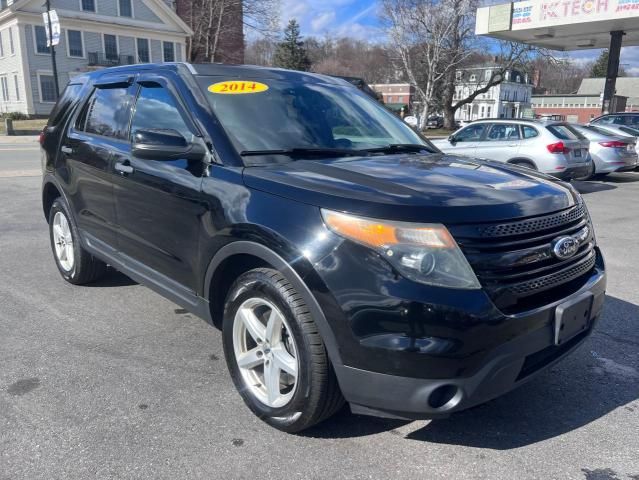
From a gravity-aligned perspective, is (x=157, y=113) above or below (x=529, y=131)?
above

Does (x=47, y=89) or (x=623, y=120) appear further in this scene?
(x=47, y=89)

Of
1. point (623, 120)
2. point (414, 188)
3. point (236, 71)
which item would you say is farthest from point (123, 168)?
point (623, 120)

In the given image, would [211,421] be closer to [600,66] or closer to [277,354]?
[277,354]

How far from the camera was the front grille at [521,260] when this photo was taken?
7.16ft

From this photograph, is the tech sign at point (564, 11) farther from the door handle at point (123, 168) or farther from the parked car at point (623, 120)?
the door handle at point (123, 168)

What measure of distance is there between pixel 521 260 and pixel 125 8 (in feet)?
159

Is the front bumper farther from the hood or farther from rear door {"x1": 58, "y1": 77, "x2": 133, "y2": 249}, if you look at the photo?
rear door {"x1": 58, "y1": 77, "x2": 133, "y2": 249}

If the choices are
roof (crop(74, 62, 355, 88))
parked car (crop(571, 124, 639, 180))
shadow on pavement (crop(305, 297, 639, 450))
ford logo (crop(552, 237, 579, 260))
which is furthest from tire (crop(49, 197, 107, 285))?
parked car (crop(571, 124, 639, 180))

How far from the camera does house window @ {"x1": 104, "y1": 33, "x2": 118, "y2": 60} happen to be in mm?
43031

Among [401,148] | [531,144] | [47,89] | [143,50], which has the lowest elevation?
[531,144]

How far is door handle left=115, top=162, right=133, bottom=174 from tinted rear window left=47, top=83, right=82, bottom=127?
1273 mm

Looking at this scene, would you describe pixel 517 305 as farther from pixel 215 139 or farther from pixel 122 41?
pixel 122 41

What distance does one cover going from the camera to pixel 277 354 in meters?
2.60

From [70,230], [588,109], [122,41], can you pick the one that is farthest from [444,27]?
[588,109]
